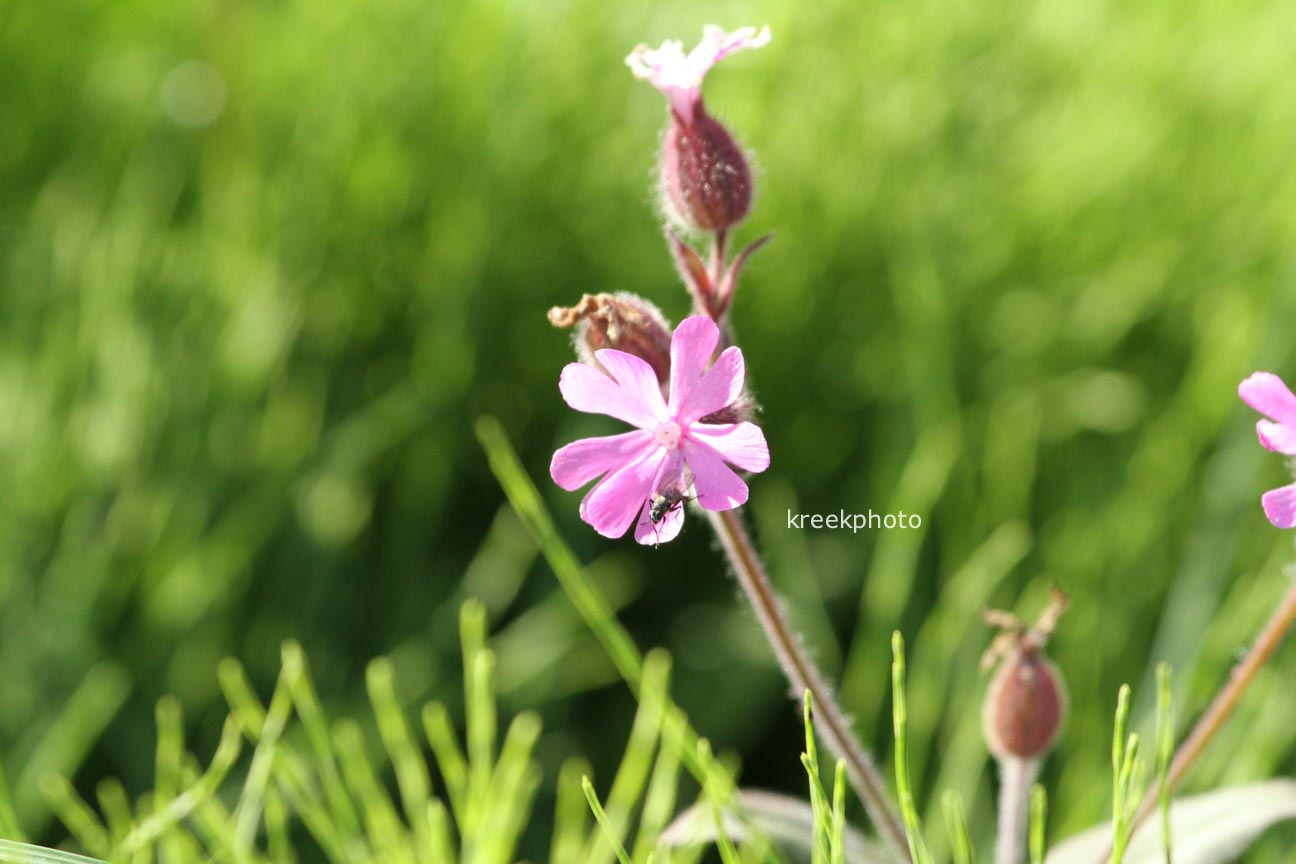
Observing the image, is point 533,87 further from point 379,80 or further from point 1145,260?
point 1145,260

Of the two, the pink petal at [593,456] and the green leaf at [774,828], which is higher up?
the pink petal at [593,456]

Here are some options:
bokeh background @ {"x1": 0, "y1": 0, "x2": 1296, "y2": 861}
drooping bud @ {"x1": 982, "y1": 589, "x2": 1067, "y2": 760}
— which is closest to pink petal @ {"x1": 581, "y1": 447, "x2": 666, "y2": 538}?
drooping bud @ {"x1": 982, "y1": 589, "x2": 1067, "y2": 760}

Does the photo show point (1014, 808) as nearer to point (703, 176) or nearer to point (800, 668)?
point (800, 668)

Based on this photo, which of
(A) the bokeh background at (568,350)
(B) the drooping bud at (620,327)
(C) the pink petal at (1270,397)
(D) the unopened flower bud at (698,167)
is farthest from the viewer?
(A) the bokeh background at (568,350)

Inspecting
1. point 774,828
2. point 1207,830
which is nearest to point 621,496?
point 774,828

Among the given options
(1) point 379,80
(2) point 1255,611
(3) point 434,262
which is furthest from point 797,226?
(2) point 1255,611

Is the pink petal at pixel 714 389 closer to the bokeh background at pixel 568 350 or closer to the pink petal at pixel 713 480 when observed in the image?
the pink petal at pixel 713 480

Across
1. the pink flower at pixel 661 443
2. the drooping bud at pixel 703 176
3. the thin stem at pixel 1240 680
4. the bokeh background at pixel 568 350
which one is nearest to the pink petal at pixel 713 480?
the pink flower at pixel 661 443
